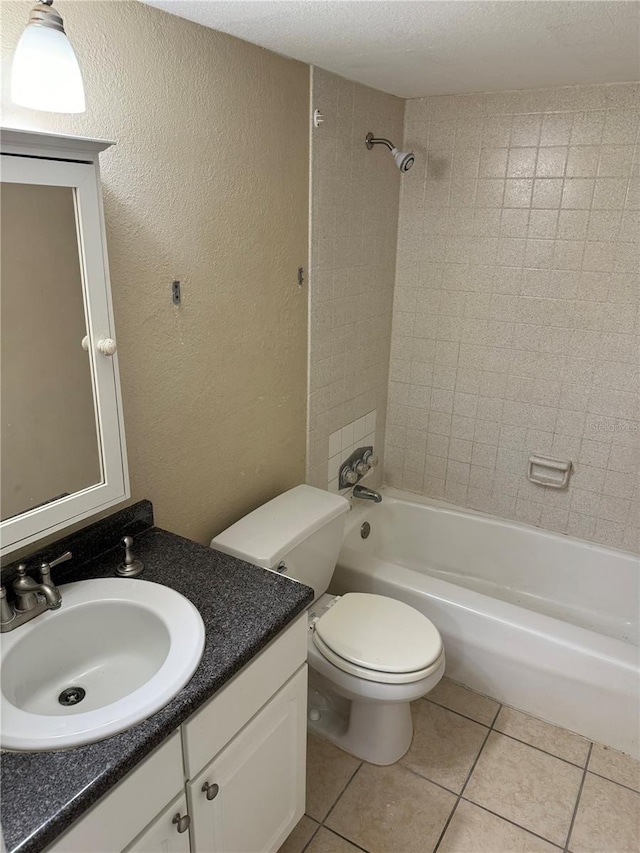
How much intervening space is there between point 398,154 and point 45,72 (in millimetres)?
1329

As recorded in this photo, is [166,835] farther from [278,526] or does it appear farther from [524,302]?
[524,302]

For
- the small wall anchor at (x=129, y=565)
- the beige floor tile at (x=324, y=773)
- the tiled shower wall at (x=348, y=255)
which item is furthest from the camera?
the tiled shower wall at (x=348, y=255)

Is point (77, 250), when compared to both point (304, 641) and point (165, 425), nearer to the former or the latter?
point (165, 425)

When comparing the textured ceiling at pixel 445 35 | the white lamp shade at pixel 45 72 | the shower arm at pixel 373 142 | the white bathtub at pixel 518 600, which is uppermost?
the textured ceiling at pixel 445 35

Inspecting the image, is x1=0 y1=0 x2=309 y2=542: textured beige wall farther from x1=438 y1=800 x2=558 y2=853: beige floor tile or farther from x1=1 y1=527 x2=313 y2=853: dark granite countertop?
x1=438 y1=800 x2=558 y2=853: beige floor tile

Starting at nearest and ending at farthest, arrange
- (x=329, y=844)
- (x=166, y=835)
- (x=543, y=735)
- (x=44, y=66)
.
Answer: (x=44, y=66) → (x=166, y=835) → (x=329, y=844) → (x=543, y=735)

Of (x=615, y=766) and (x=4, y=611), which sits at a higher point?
(x=4, y=611)

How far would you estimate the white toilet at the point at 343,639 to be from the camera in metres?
1.69

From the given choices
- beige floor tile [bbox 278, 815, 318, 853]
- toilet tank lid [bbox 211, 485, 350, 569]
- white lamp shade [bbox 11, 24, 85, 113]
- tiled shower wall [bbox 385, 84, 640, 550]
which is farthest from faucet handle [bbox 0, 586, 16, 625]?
tiled shower wall [bbox 385, 84, 640, 550]

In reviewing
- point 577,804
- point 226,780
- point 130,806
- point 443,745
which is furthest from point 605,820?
point 130,806

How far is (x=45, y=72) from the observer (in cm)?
98

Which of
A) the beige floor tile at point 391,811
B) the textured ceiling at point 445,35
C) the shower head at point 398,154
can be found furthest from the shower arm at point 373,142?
the beige floor tile at point 391,811

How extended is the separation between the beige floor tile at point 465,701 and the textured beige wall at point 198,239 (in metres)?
0.96

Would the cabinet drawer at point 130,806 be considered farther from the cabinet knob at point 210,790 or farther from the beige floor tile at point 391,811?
the beige floor tile at point 391,811
